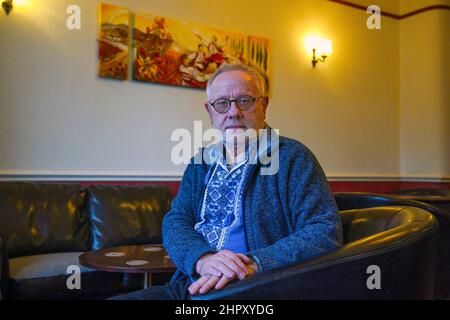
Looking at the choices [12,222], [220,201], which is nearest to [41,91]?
[12,222]

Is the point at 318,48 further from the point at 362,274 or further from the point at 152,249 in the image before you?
the point at 362,274

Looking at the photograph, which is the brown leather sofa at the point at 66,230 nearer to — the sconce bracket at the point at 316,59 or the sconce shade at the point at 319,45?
the sconce bracket at the point at 316,59

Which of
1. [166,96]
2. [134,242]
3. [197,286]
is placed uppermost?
[166,96]

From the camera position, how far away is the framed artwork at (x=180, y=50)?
3920mm

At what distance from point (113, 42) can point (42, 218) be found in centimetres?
167

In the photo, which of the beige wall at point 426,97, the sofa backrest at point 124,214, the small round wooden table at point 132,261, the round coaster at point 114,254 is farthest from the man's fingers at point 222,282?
the beige wall at point 426,97

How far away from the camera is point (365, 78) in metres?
5.47

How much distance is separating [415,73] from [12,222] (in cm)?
507

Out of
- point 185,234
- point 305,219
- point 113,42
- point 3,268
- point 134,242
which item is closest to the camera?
point 305,219

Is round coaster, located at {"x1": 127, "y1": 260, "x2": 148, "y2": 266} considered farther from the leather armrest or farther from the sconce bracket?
the sconce bracket

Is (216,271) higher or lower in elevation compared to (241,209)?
lower

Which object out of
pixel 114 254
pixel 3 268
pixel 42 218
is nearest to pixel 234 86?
pixel 114 254

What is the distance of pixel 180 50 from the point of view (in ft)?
13.4
